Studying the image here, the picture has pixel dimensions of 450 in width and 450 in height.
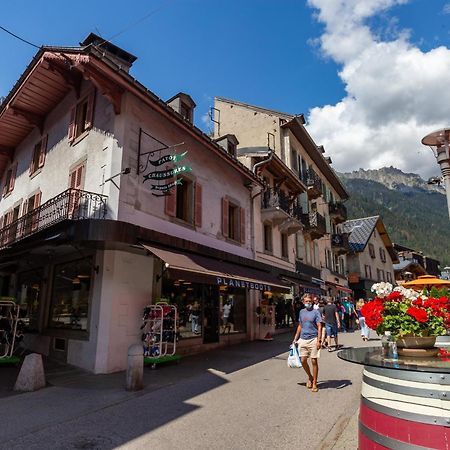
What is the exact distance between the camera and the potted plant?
358cm

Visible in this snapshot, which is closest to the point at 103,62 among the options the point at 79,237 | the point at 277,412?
the point at 79,237

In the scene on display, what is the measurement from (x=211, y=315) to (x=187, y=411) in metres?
7.51

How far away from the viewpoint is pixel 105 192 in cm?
1012

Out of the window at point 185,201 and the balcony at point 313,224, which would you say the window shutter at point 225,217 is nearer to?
the window at point 185,201

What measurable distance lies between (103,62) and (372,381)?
30.9 feet

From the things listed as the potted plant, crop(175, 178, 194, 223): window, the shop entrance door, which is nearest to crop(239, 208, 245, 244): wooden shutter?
the shop entrance door

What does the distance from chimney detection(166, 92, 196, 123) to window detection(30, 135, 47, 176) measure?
211 inches

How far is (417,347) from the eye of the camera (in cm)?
357

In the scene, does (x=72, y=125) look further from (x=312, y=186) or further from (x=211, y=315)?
(x=312, y=186)

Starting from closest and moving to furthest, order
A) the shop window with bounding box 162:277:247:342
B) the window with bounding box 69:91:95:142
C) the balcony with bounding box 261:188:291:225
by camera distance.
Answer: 1. the shop window with bounding box 162:277:247:342
2. the window with bounding box 69:91:95:142
3. the balcony with bounding box 261:188:291:225

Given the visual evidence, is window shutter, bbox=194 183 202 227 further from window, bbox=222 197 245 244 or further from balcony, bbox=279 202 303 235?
balcony, bbox=279 202 303 235

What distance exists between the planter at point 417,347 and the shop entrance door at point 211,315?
32.3ft

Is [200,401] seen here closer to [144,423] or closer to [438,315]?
[144,423]

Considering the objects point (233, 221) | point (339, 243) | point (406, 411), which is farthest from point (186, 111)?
point (339, 243)
